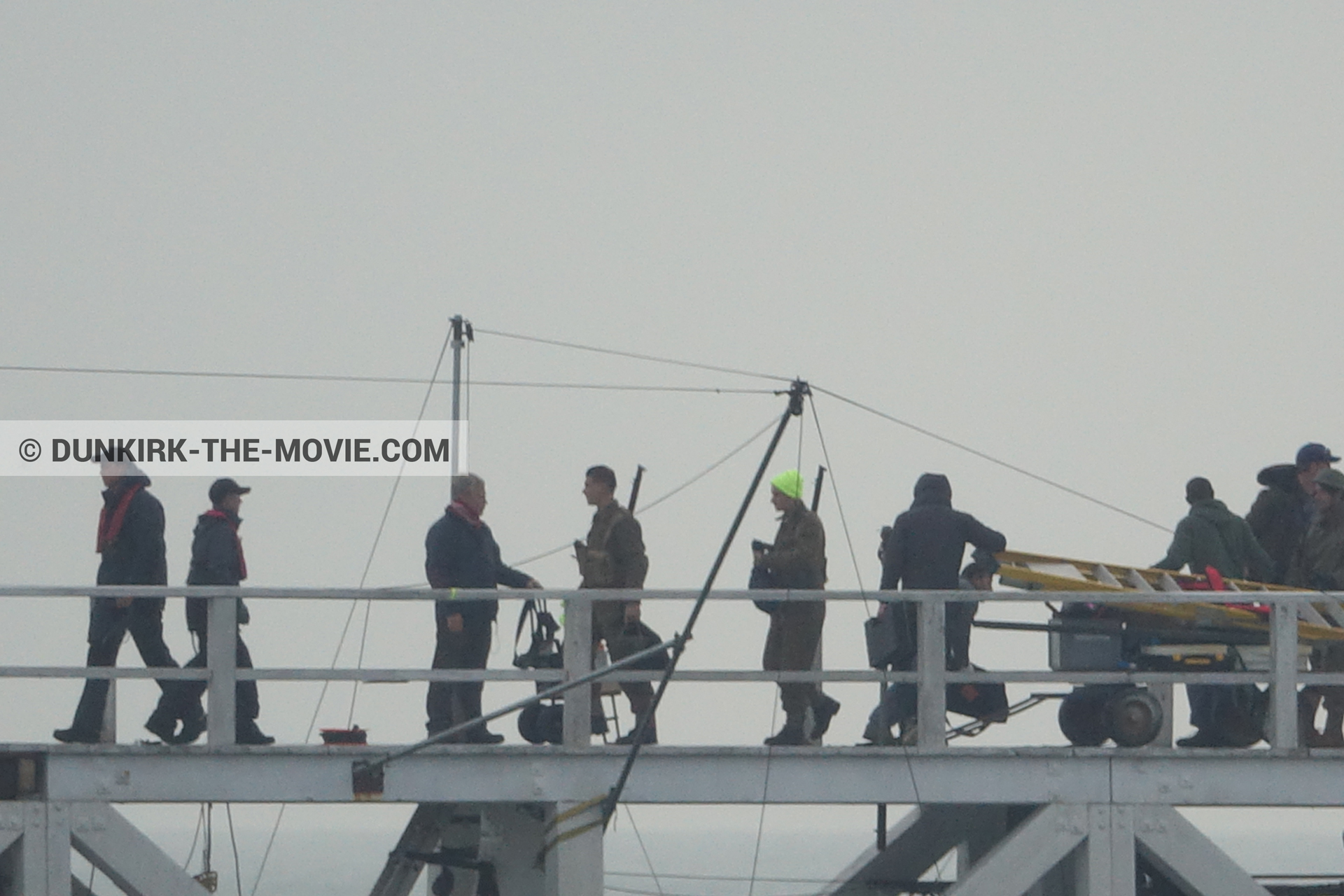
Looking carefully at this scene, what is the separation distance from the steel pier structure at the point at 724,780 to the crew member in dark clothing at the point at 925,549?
57 centimetres

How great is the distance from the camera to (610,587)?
1510 centimetres

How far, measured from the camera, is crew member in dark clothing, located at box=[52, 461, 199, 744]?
1477 cm

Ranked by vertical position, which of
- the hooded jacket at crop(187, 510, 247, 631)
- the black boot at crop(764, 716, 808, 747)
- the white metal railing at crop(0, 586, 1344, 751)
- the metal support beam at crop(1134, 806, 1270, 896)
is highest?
the hooded jacket at crop(187, 510, 247, 631)

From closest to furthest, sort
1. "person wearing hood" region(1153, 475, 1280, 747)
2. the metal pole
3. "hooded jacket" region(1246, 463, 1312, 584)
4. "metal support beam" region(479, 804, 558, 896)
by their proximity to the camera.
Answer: the metal pole → "metal support beam" region(479, 804, 558, 896) → "person wearing hood" region(1153, 475, 1280, 747) → "hooded jacket" region(1246, 463, 1312, 584)

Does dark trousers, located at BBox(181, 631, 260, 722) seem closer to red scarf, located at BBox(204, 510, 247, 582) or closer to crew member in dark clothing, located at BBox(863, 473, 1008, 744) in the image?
red scarf, located at BBox(204, 510, 247, 582)

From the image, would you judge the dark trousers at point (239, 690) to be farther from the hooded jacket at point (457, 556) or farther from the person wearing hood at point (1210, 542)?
the person wearing hood at point (1210, 542)

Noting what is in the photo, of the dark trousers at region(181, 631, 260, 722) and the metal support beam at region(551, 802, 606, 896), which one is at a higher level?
the dark trousers at region(181, 631, 260, 722)

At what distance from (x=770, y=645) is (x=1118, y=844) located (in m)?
2.50

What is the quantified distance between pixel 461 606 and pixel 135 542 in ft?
7.04

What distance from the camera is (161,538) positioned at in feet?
49.2

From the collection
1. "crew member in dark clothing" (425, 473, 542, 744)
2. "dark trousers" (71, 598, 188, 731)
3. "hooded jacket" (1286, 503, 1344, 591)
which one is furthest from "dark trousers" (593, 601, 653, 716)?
"hooded jacket" (1286, 503, 1344, 591)

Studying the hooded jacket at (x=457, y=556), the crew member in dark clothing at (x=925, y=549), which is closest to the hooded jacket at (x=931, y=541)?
the crew member in dark clothing at (x=925, y=549)

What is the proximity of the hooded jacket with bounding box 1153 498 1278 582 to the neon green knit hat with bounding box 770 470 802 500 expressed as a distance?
2.69m

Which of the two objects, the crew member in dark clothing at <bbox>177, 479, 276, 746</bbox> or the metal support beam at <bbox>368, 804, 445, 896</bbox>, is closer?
the crew member in dark clothing at <bbox>177, 479, 276, 746</bbox>
